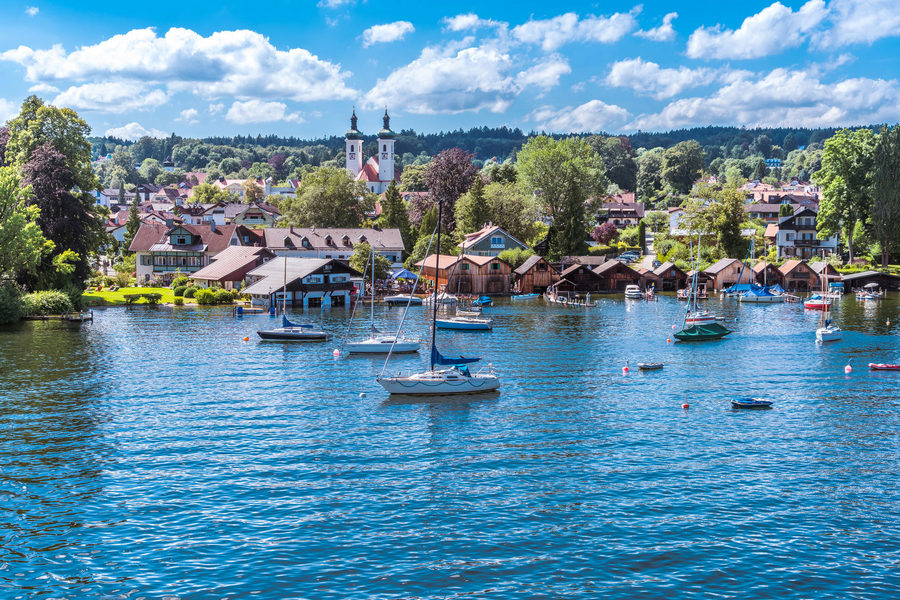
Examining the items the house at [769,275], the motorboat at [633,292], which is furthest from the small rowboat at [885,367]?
the house at [769,275]

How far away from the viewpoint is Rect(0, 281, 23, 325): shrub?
91.1 metres

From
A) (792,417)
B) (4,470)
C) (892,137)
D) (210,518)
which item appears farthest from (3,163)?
(892,137)

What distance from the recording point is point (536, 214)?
169 metres

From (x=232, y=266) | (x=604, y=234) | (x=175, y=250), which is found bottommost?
(x=232, y=266)

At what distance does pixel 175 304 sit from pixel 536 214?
79811mm

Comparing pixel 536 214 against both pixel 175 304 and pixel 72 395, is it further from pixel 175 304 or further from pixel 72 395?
pixel 72 395

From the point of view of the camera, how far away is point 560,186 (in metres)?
167

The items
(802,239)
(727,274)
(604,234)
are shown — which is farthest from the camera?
(604,234)

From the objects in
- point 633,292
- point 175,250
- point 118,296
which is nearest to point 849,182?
point 633,292

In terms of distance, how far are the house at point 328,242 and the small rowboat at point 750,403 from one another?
94.4 meters

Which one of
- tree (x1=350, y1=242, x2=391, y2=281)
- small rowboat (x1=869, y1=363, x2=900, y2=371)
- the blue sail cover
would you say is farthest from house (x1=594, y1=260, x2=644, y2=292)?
the blue sail cover

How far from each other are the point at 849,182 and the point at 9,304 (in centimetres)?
13969

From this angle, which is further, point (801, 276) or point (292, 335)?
point (801, 276)

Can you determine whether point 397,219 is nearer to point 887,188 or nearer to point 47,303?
point 47,303
